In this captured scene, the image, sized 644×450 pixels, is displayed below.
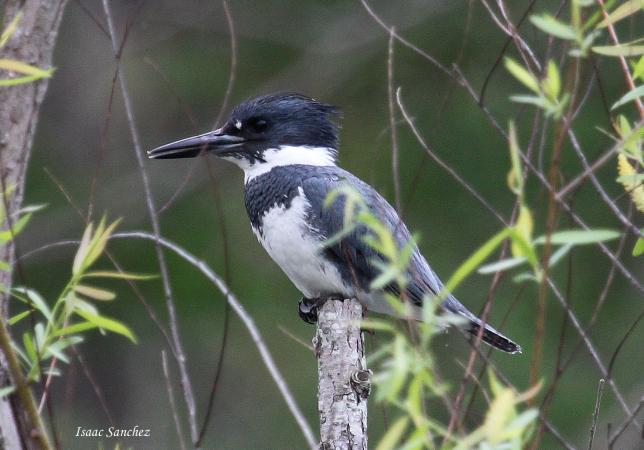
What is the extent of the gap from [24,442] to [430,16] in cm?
545

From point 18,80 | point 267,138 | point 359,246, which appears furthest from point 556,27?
point 267,138

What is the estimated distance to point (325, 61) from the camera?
691 cm

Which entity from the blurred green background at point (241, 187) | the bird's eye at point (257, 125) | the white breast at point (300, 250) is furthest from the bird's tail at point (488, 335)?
the blurred green background at point (241, 187)

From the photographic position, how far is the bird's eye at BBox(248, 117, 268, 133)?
12.1ft

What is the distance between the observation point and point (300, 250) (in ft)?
10.5

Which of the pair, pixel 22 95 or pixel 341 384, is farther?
pixel 22 95

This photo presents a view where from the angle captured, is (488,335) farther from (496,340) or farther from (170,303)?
(170,303)

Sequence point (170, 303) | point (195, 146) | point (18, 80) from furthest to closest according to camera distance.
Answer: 1. point (195, 146)
2. point (170, 303)
3. point (18, 80)

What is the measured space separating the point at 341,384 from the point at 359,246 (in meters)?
0.77

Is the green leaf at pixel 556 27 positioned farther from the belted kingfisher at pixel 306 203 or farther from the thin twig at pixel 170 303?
the belted kingfisher at pixel 306 203

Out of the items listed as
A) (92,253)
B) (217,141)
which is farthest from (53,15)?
(92,253)

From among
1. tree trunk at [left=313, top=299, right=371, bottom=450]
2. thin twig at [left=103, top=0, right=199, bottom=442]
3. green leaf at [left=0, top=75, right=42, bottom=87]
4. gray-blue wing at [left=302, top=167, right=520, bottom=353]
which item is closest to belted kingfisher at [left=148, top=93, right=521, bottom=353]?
gray-blue wing at [left=302, top=167, right=520, bottom=353]

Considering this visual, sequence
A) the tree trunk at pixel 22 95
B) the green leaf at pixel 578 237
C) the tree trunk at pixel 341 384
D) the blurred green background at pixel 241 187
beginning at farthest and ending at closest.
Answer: the blurred green background at pixel 241 187
the tree trunk at pixel 22 95
the tree trunk at pixel 341 384
the green leaf at pixel 578 237

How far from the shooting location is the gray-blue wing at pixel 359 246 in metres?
3.12
